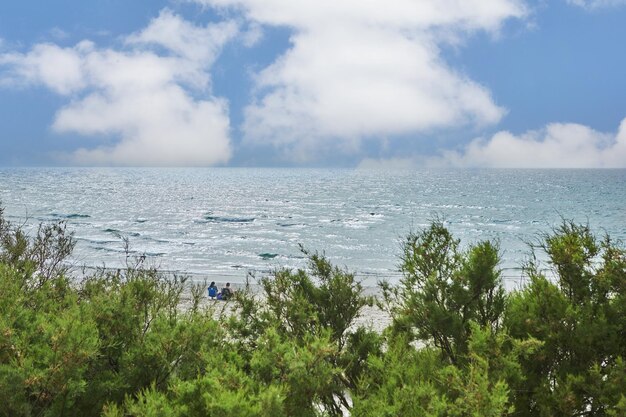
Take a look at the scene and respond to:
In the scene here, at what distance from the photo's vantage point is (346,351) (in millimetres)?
9969

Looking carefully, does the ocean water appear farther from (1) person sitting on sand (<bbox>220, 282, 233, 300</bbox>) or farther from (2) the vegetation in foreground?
(2) the vegetation in foreground

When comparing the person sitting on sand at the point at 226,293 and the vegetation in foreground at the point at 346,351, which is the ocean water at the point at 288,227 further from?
the vegetation in foreground at the point at 346,351

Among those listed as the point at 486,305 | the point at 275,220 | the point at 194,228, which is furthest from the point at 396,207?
the point at 486,305

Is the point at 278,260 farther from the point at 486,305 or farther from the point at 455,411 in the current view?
the point at 455,411

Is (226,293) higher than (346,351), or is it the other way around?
(346,351)

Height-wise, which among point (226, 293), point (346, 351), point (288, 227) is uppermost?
point (346, 351)

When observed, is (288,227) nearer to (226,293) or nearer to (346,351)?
(226,293)

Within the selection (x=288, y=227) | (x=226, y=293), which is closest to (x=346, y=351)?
(x=226, y=293)

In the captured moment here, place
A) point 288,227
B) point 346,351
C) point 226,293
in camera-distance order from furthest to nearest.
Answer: point 288,227 < point 226,293 < point 346,351

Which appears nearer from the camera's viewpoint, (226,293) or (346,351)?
(346,351)

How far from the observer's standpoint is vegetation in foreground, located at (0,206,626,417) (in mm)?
6445

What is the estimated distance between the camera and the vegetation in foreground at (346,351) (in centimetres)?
645

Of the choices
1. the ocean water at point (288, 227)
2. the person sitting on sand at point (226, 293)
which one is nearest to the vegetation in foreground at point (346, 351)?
the person sitting on sand at point (226, 293)

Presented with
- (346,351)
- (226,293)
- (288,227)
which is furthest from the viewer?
(288,227)
